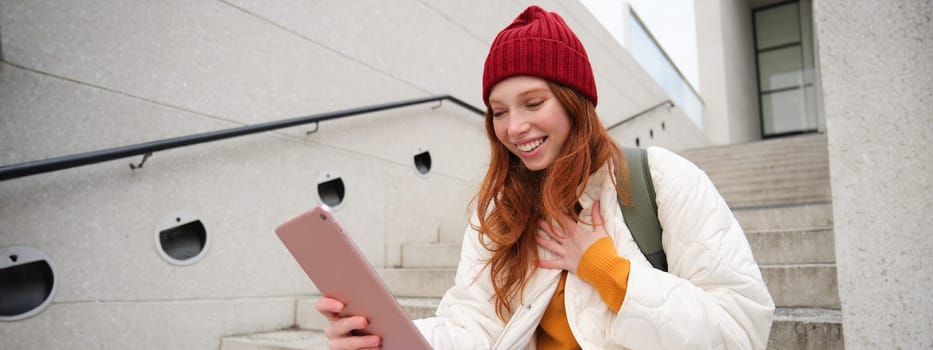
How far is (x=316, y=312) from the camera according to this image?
2762 mm

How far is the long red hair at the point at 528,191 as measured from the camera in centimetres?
125

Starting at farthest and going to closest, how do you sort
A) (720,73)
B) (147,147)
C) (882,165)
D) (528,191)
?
1. (720,73)
2. (147,147)
3. (882,165)
4. (528,191)

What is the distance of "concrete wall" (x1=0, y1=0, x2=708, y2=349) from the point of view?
2002 millimetres

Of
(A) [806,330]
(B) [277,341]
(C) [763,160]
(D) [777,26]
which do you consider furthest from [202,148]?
(D) [777,26]

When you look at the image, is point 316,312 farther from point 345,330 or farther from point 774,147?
point 774,147

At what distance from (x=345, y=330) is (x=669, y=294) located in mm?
638

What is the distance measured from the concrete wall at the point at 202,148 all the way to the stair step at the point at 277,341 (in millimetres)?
82

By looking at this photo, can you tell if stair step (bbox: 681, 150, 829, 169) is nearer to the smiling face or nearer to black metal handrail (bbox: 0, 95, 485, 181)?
black metal handrail (bbox: 0, 95, 485, 181)

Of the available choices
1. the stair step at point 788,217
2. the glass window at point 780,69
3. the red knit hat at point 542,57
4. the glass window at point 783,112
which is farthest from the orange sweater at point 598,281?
the glass window at point 780,69

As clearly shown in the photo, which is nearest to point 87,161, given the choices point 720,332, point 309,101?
point 309,101

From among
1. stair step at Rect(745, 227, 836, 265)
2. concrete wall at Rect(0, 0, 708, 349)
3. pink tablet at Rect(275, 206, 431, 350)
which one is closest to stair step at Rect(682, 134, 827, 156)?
stair step at Rect(745, 227, 836, 265)

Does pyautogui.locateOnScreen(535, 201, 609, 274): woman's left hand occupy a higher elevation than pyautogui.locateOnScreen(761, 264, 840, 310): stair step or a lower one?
higher

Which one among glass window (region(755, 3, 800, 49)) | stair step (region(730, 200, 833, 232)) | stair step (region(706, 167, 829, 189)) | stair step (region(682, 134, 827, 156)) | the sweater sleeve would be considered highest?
glass window (region(755, 3, 800, 49))

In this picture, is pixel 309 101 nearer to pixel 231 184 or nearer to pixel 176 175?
pixel 231 184
